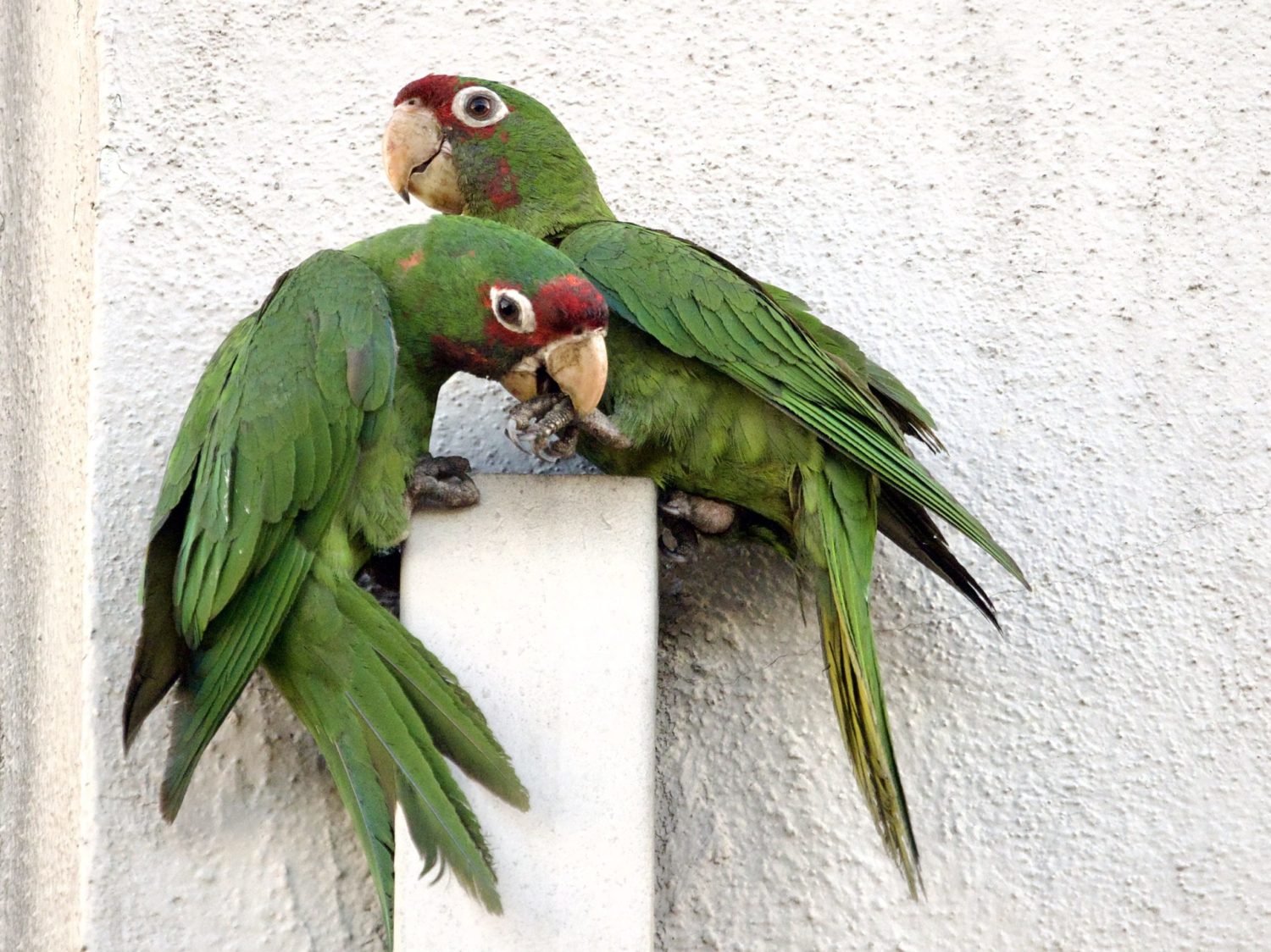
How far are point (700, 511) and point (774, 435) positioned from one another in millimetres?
174

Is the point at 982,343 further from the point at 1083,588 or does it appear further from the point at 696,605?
the point at 696,605

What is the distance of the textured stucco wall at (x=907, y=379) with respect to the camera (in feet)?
6.70

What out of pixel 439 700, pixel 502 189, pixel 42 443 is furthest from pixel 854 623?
pixel 42 443

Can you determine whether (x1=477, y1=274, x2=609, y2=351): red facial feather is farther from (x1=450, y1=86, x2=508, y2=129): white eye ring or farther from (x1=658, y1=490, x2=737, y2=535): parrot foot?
(x1=450, y1=86, x2=508, y2=129): white eye ring

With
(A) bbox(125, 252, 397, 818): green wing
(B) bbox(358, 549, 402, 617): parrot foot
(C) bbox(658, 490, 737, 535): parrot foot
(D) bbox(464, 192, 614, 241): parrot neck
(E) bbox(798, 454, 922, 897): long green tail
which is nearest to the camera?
(A) bbox(125, 252, 397, 818): green wing

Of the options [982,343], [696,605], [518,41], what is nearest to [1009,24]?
[982,343]

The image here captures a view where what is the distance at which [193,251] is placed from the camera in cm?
229

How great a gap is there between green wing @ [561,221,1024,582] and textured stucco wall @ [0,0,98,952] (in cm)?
90

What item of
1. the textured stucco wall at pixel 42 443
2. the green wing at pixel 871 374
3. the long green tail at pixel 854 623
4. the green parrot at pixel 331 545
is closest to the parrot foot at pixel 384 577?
the green parrot at pixel 331 545

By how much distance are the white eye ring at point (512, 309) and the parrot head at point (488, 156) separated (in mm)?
358

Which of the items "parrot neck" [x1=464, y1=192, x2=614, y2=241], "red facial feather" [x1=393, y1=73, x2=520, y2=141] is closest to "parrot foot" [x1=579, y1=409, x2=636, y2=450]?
"parrot neck" [x1=464, y1=192, x2=614, y2=241]

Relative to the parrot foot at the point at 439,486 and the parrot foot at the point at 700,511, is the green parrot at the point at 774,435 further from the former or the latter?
the parrot foot at the point at 439,486

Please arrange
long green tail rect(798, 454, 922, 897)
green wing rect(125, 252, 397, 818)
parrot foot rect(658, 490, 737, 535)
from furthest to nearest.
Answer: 1. parrot foot rect(658, 490, 737, 535)
2. long green tail rect(798, 454, 922, 897)
3. green wing rect(125, 252, 397, 818)

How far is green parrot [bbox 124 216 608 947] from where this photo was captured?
173 centimetres
